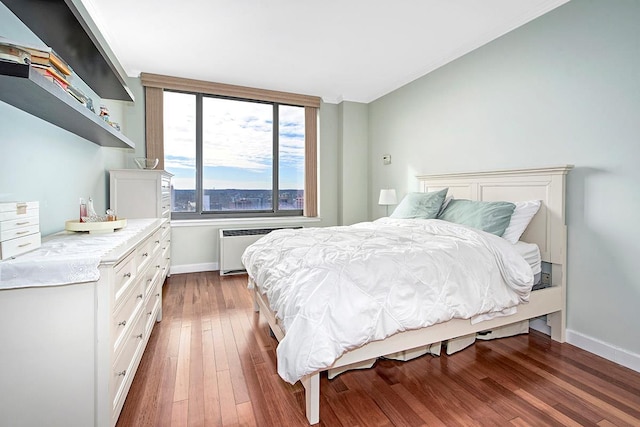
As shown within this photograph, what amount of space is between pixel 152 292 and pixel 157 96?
113 inches

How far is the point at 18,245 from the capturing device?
49.3 inches

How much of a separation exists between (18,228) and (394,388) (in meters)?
1.97

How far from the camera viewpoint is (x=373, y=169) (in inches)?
196

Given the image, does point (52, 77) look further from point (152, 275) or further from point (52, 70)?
point (152, 275)

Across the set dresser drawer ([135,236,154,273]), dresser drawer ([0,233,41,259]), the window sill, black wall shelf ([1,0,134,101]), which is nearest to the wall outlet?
dresser drawer ([135,236,154,273])

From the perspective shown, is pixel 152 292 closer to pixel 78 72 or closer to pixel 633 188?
pixel 78 72

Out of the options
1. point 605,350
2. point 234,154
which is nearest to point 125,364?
point 605,350

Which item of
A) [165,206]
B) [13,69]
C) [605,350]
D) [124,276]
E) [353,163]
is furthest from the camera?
[353,163]

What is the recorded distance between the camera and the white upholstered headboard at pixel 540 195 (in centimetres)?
238

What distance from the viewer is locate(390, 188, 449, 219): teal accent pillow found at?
3088 millimetres

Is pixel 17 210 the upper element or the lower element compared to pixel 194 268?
upper

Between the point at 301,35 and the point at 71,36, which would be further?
the point at 301,35

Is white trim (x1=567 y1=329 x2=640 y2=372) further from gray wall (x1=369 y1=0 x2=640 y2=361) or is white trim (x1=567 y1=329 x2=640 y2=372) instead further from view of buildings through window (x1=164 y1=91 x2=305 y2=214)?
view of buildings through window (x1=164 y1=91 x2=305 y2=214)

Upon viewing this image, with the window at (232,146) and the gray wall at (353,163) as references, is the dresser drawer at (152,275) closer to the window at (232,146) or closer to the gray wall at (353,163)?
the window at (232,146)
